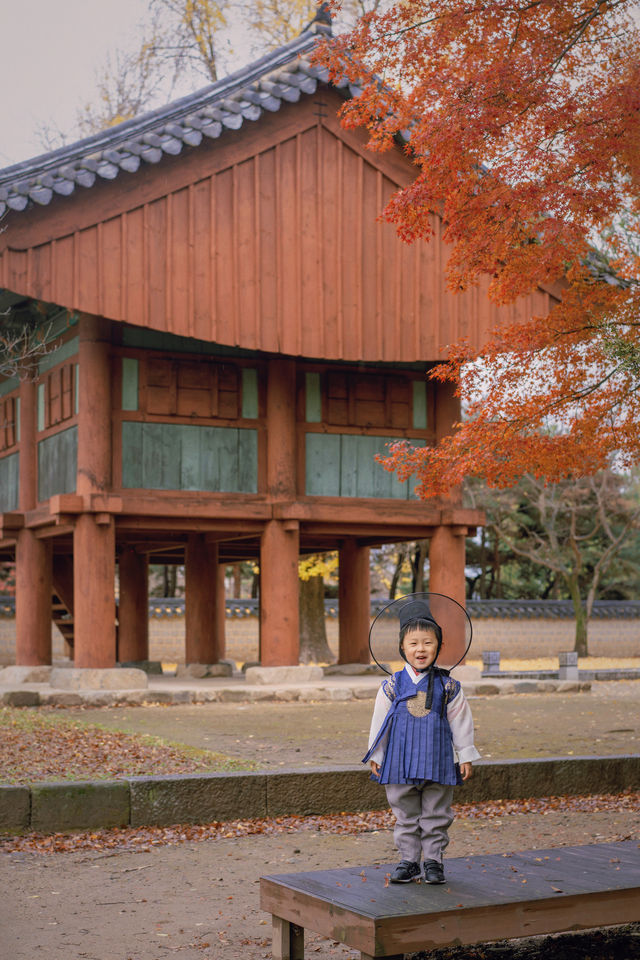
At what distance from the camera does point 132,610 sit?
79.8ft

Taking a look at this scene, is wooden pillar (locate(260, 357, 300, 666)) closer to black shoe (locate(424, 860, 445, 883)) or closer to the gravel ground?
the gravel ground

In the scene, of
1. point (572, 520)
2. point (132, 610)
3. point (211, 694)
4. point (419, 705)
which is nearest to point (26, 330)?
point (132, 610)

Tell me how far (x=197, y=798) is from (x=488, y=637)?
29.4 metres

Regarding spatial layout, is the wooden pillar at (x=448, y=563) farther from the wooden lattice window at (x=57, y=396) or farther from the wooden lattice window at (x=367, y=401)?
the wooden lattice window at (x=57, y=396)

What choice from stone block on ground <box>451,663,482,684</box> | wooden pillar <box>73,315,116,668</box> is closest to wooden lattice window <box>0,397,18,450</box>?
wooden pillar <box>73,315,116,668</box>

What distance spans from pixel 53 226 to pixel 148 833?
36.8 ft

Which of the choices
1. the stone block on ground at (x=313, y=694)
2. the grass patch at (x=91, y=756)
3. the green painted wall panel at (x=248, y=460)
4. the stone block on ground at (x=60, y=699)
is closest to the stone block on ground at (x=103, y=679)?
the stone block on ground at (x=60, y=699)

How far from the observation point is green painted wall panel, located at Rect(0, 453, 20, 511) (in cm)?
2105

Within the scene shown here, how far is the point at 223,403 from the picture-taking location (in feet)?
62.0

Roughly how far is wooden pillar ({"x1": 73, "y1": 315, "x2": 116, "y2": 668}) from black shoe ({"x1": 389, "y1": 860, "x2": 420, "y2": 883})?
1284 centimetres

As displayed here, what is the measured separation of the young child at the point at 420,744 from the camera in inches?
200

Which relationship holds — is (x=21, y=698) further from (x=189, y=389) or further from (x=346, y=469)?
(x=346, y=469)

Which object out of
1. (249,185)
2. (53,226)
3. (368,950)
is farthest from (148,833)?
(249,185)

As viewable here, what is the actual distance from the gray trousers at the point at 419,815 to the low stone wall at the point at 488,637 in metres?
25.9
